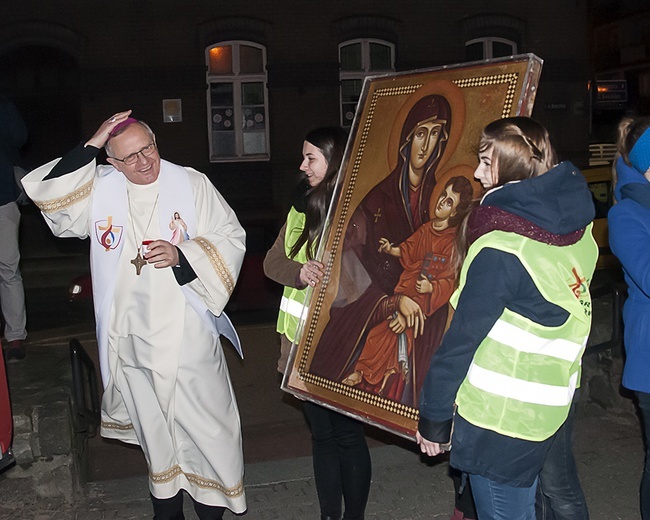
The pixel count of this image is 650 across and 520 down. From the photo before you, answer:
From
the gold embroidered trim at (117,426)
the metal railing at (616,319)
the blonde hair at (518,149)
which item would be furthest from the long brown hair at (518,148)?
the metal railing at (616,319)

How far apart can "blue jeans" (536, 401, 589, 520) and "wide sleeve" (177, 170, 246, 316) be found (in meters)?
1.55

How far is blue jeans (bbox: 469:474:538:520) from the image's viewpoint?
267 centimetres

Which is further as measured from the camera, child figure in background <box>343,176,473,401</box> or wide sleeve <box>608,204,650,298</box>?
wide sleeve <box>608,204,650,298</box>

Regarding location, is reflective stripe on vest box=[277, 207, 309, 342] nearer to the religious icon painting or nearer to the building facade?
the religious icon painting

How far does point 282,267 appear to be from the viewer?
3.66 m

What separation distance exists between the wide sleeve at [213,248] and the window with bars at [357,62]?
1209 cm

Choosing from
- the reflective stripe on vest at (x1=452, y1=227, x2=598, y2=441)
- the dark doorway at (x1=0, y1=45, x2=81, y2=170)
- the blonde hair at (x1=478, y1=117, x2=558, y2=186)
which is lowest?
the reflective stripe on vest at (x1=452, y1=227, x2=598, y2=441)

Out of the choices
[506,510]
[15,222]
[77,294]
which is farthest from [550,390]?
[77,294]

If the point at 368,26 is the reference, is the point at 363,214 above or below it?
below

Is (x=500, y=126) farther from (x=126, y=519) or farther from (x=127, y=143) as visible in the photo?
(x=126, y=519)

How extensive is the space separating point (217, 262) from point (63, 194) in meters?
0.72

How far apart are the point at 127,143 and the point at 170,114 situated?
11533 mm

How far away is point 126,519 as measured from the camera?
165 inches

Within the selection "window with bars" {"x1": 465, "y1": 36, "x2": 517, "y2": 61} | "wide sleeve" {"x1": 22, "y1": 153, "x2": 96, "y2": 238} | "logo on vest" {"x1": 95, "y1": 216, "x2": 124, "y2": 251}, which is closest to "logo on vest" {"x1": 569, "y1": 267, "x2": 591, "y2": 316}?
"logo on vest" {"x1": 95, "y1": 216, "x2": 124, "y2": 251}
